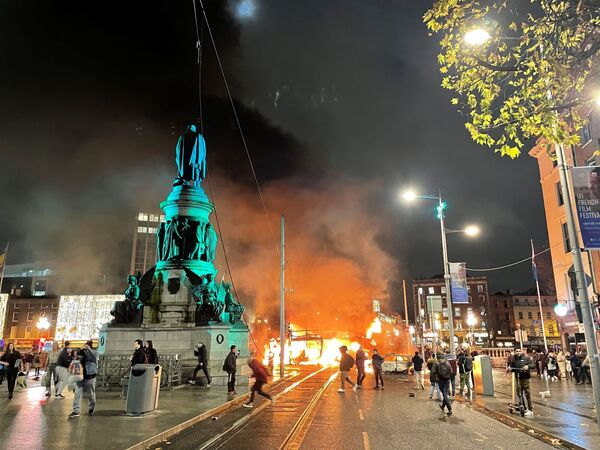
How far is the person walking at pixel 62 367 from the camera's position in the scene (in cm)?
1325

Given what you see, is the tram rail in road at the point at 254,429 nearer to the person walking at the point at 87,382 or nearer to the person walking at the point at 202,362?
the person walking at the point at 87,382

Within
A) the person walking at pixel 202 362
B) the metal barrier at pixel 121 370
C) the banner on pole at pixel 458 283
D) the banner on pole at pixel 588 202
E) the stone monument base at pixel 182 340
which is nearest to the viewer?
the banner on pole at pixel 588 202

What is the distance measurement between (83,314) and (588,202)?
196 feet

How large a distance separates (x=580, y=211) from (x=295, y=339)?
53.7m

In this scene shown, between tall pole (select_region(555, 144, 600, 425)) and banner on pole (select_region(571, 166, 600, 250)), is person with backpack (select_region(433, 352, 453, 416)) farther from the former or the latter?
banner on pole (select_region(571, 166, 600, 250))

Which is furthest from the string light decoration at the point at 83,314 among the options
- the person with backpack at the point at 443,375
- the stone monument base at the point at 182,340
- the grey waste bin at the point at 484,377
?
the person with backpack at the point at 443,375

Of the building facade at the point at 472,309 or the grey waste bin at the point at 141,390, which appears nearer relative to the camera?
the grey waste bin at the point at 141,390

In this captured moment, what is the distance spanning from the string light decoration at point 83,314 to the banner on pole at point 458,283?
157 ft

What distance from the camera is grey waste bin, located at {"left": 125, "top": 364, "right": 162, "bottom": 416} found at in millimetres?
10062

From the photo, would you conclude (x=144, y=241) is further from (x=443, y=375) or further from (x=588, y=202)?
(x=588, y=202)

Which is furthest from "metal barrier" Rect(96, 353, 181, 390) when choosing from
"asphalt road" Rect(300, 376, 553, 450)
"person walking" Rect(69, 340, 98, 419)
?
"asphalt road" Rect(300, 376, 553, 450)

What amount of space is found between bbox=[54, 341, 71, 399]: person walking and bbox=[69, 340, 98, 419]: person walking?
281 centimetres

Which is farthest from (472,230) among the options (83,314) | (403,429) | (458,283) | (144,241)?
(144,241)

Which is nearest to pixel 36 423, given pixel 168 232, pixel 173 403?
pixel 173 403
